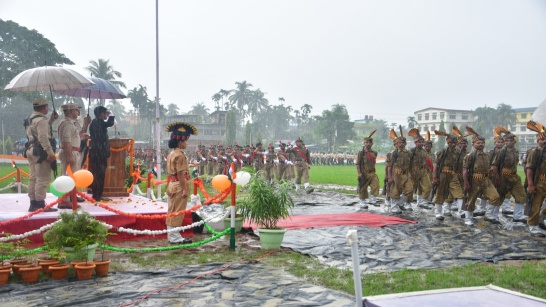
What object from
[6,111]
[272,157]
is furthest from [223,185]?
[6,111]

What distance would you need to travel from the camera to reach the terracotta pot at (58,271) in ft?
20.0

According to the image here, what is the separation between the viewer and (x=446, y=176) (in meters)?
12.0

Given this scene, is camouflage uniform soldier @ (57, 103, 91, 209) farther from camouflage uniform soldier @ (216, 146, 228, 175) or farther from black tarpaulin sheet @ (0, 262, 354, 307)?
camouflage uniform soldier @ (216, 146, 228, 175)

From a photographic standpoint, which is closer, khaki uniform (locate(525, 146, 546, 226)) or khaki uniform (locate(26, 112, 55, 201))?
khaki uniform (locate(26, 112, 55, 201))

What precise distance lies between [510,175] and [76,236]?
8512 mm

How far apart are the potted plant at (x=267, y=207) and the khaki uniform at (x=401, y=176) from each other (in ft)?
17.0

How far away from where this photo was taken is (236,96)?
91.3m

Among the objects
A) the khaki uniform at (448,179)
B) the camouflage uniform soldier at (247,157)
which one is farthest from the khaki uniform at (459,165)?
the camouflage uniform soldier at (247,157)

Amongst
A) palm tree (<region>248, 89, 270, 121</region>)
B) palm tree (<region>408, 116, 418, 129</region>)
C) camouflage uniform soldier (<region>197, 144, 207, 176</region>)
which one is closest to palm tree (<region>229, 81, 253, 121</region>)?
palm tree (<region>248, 89, 270, 121</region>)

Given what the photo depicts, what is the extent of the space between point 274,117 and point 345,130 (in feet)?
80.7

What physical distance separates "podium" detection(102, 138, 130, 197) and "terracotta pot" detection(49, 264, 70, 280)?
544cm

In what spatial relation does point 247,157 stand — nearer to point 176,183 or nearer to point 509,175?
point 509,175

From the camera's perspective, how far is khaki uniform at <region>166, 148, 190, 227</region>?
8.39 meters

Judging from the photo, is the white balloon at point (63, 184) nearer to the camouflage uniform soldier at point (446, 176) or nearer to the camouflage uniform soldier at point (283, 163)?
the camouflage uniform soldier at point (446, 176)
